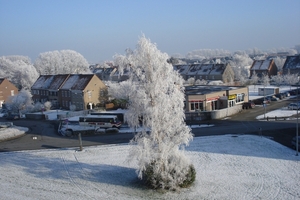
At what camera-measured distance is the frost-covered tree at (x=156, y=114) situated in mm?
18938

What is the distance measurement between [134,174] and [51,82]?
45.4m

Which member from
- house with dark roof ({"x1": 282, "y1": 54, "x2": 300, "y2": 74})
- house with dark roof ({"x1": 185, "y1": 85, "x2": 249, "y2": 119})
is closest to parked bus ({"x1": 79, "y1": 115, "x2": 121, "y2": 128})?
house with dark roof ({"x1": 185, "y1": 85, "x2": 249, "y2": 119})

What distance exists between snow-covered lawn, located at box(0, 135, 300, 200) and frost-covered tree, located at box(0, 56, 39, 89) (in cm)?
5459

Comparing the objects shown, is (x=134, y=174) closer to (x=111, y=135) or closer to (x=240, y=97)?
(x=111, y=135)

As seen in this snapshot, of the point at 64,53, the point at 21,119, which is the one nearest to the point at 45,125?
the point at 21,119

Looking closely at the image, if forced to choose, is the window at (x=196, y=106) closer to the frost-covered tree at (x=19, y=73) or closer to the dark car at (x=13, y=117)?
the dark car at (x=13, y=117)

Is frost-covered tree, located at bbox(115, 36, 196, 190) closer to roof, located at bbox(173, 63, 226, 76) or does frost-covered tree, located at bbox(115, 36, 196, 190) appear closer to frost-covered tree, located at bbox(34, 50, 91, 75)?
roof, located at bbox(173, 63, 226, 76)

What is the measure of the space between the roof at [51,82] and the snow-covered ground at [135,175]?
34.2 metres

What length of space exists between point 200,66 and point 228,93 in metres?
38.2

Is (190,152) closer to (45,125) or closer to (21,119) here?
(45,125)

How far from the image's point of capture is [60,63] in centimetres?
9019

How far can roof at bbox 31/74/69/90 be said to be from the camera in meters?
60.7

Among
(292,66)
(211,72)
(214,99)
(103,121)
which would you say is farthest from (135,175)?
(292,66)

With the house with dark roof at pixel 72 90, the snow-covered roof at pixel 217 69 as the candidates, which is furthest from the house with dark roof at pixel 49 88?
the snow-covered roof at pixel 217 69
